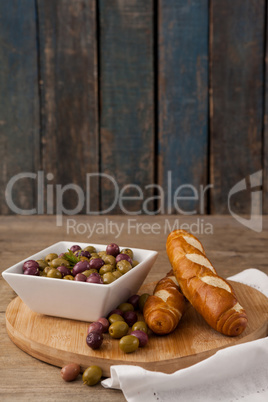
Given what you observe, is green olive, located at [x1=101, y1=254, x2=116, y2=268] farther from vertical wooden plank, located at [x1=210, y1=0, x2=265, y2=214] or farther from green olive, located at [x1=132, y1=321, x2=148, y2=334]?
vertical wooden plank, located at [x1=210, y1=0, x2=265, y2=214]

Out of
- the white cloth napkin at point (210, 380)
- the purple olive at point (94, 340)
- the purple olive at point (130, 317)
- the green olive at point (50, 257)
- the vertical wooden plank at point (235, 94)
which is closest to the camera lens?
the white cloth napkin at point (210, 380)

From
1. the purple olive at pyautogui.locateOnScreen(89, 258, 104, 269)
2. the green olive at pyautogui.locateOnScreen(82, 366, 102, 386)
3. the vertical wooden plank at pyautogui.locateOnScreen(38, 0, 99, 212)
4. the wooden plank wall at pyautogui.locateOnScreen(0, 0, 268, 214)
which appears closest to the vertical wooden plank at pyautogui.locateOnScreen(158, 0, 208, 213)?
the wooden plank wall at pyautogui.locateOnScreen(0, 0, 268, 214)

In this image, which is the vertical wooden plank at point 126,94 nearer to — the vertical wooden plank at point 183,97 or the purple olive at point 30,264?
the vertical wooden plank at point 183,97

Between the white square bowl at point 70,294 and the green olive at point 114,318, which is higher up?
the white square bowl at point 70,294

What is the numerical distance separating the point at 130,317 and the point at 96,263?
0.46 ft

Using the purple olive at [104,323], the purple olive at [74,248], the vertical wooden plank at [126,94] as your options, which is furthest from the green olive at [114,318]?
the vertical wooden plank at [126,94]

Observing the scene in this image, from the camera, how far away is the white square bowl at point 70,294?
956 millimetres

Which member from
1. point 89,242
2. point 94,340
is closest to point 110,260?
point 94,340

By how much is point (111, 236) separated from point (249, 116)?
1014 millimetres

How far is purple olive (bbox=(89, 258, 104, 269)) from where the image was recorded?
42.0 inches

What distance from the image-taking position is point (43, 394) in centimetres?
78

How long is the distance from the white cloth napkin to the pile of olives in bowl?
0.75 feet

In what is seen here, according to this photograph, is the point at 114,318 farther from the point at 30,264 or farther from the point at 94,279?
the point at 30,264

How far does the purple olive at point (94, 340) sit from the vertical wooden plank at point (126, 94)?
1.59 metres
